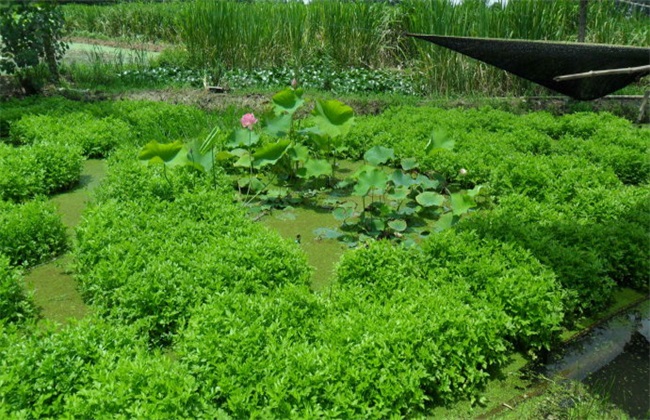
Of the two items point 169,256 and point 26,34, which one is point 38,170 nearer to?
point 169,256

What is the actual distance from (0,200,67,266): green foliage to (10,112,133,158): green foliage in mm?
2011

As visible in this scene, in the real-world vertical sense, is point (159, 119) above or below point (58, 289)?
above

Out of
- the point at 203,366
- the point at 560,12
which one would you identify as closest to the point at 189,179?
the point at 203,366

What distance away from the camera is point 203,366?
2.83 meters

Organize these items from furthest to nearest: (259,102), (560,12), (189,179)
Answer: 1. (560,12)
2. (259,102)
3. (189,179)

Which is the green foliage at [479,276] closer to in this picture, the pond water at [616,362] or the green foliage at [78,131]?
the pond water at [616,362]

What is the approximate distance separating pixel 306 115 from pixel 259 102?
3.10 ft

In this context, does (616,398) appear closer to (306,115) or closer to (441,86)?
(306,115)

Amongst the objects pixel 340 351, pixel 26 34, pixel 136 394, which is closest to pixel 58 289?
pixel 136 394

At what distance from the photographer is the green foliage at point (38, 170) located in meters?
5.26

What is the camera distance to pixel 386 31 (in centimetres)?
1125

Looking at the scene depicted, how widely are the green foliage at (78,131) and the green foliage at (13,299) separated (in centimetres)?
288

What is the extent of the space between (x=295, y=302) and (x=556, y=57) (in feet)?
6.63

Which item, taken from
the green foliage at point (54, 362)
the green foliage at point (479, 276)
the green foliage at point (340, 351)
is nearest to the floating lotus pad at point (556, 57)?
the green foliage at point (479, 276)
